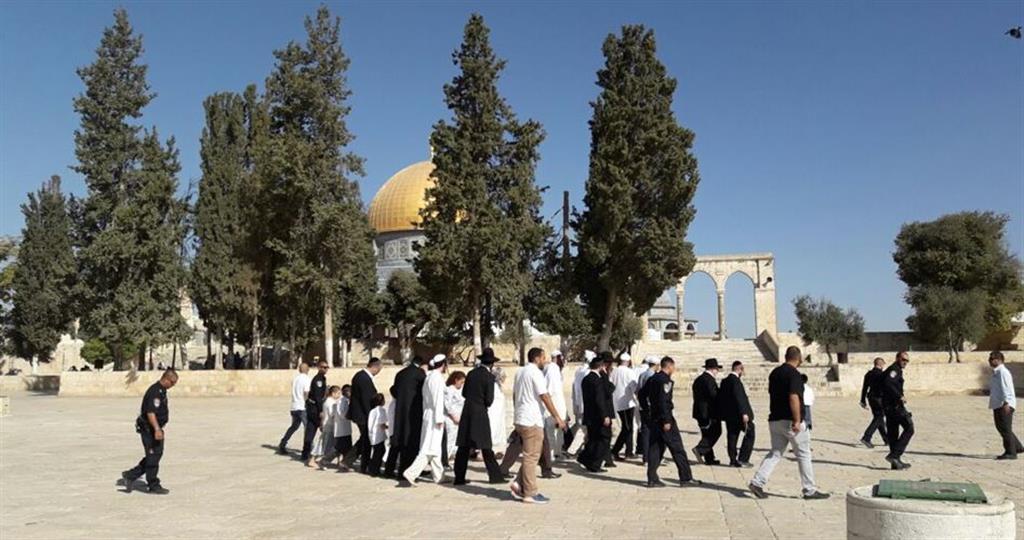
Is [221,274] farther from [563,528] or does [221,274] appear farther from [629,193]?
[563,528]

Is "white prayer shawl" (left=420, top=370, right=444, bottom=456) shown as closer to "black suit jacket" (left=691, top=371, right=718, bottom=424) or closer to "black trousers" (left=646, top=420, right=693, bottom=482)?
"black trousers" (left=646, top=420, right=693, bottom=482)

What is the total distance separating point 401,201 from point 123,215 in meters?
28.7

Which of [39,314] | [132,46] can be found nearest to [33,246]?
[39,314]

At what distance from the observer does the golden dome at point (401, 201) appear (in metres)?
55.2

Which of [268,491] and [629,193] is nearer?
[268,491]

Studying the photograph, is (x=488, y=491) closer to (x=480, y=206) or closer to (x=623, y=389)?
(x=623, y=389)

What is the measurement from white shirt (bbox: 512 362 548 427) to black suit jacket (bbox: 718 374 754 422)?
2988 mm

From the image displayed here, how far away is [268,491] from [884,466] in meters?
7.21

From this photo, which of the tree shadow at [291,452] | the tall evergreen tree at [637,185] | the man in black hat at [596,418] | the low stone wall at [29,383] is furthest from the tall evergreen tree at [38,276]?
the man in black hat at [596,418]

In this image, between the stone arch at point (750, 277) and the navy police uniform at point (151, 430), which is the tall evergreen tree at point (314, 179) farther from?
the stone arch at point (750, 277)

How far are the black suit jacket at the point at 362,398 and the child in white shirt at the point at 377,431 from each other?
0.08m

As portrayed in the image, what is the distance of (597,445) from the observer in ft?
30.9

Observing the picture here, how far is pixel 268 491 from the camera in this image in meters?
8.33


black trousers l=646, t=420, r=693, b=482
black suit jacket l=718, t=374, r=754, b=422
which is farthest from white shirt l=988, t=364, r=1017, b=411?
black trousers l=646, t=420, r=693, b=482
